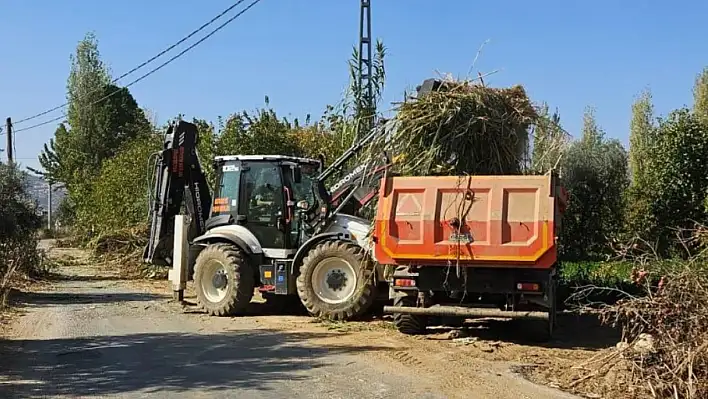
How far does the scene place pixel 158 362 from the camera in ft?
32.0

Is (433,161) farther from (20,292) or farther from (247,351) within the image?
(20,292)

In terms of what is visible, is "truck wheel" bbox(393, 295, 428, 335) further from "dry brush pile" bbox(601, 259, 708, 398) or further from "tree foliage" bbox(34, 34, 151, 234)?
"tree foliage" bbox(34, 34, 151, 234)

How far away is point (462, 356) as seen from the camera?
10070mm

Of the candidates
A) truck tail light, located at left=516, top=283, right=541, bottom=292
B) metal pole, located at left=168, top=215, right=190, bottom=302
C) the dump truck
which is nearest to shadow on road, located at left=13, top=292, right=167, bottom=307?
metal pole, located at left=168, top=215, right=190, bottom=302

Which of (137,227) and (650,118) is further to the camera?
(650,118)

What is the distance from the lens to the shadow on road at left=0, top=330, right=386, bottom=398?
8.48 meters

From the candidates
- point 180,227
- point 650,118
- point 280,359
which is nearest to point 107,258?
point 180,227

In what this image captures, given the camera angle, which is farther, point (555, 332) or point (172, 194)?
point (172, 194)

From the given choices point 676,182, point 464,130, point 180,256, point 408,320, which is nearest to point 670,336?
point 408,320

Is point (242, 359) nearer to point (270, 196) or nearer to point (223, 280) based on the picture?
point (223, 280)

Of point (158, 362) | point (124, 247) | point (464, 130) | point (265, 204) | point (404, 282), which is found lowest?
point (158, 362)

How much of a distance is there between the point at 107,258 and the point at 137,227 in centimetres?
198

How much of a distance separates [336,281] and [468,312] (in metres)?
3.09

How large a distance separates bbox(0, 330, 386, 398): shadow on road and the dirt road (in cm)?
1
